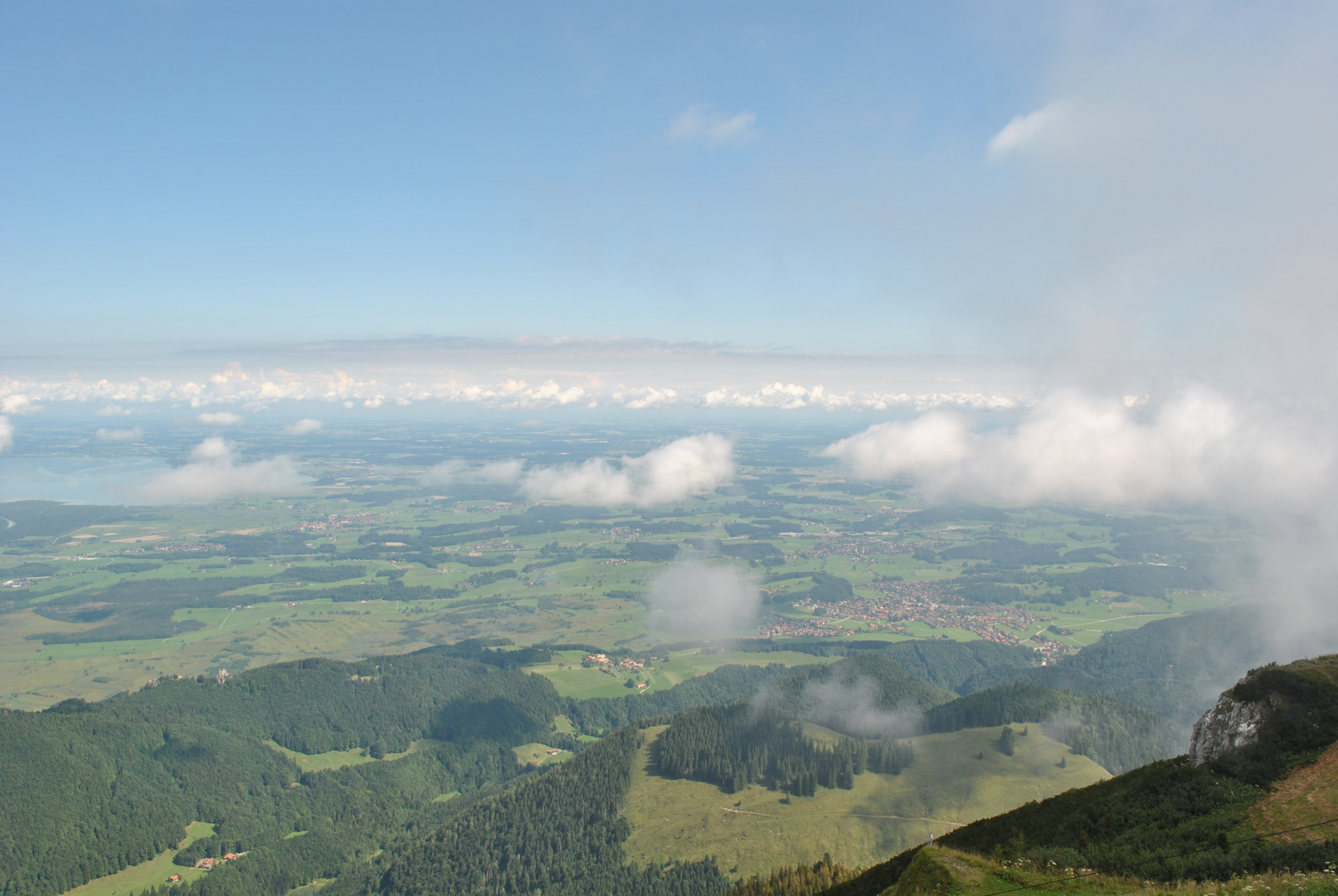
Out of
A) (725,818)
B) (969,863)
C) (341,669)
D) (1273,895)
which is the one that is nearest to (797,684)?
(725,818)

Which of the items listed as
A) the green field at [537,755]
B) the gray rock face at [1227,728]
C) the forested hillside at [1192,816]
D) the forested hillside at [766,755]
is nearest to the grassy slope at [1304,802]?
the forested hillside at [1192,816]

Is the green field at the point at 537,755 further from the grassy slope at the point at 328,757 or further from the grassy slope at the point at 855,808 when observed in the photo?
the grassy slope at the point at 855,808

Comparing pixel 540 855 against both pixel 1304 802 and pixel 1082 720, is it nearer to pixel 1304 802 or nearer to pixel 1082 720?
pixel 1082 720

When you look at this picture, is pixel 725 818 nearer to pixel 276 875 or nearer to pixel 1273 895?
pixel 276 875

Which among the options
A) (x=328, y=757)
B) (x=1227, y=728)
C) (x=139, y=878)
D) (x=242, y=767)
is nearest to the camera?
(x=1227, y=728)

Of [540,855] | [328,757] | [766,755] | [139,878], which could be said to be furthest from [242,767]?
[766,755]

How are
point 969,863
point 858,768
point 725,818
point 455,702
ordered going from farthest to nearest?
point 455,702 → point 858,768 → point 725,818 → point 969,863

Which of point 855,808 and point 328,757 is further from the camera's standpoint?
point 328,757
